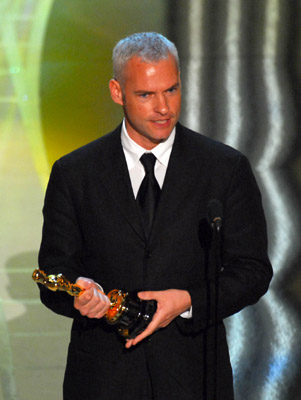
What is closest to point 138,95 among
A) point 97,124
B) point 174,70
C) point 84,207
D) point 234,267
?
point 174,70

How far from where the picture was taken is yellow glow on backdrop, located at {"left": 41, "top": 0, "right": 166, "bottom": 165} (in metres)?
3.24

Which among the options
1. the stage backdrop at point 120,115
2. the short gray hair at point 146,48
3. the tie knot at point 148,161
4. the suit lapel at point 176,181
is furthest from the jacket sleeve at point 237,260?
the stage backdrop at point 120,115

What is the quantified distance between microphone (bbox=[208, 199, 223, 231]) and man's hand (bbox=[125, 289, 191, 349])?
234mm

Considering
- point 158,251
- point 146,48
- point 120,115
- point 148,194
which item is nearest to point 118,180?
point 148,194

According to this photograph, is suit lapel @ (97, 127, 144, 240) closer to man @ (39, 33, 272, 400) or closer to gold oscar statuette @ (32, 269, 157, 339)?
man @ (39, 33, 272, 400)

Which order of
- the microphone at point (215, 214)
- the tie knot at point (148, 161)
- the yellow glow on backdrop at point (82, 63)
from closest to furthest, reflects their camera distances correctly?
the microphone at point (215, 214) → the tie knot at point (148, 161) → the yellow glow on backdrop at point (82, 63)

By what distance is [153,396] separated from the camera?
201 cm

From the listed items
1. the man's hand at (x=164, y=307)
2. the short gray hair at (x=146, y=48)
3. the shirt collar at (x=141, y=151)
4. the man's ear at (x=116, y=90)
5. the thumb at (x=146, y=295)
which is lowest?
the man's hand at (x=164, y=307)

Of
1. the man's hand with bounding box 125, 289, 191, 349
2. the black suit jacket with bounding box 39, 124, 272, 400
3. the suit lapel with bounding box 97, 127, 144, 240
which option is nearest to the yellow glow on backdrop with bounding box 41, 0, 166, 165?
the suit lapel with bounding box 97, 127, 144, 240

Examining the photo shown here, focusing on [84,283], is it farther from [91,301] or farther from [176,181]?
[176,181]

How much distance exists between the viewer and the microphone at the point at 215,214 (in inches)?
70.1

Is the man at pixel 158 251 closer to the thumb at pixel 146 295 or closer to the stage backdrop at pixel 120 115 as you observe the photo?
the thumb at pixel 146 295

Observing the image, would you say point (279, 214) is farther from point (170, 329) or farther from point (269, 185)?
point (170, 329)

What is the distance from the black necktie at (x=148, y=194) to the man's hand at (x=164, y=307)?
0.20m
